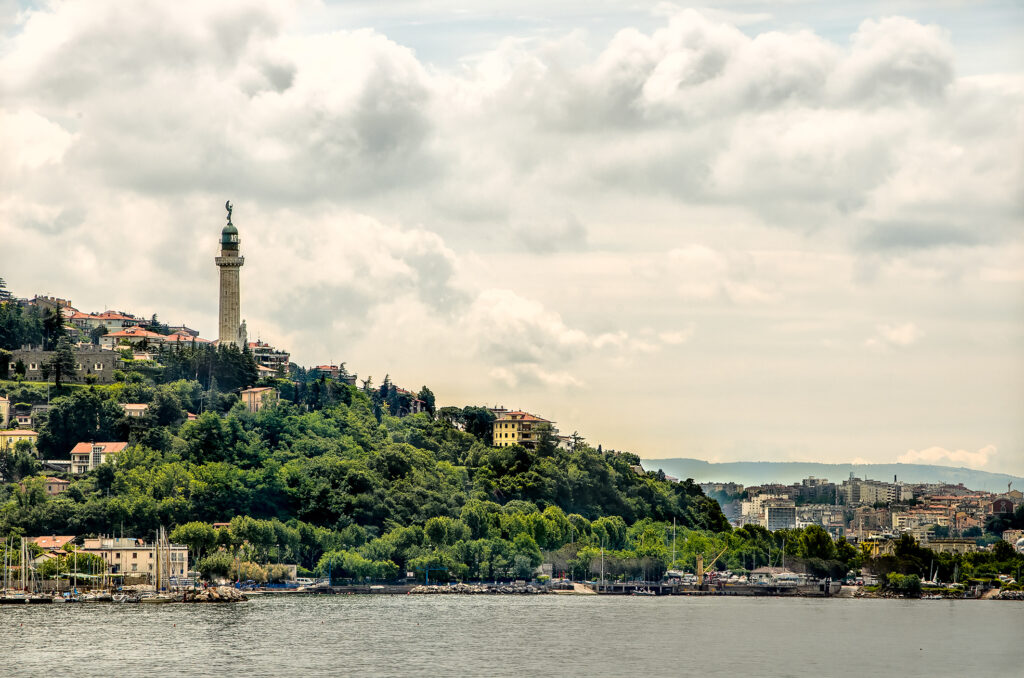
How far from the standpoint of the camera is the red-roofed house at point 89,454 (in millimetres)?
127062

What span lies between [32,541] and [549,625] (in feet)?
148

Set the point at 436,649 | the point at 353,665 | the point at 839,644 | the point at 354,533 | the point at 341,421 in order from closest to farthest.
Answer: the point at 353,665 → the point at 436,649 → the point at 839,644 → the point at 354,533 → the point at 341,421

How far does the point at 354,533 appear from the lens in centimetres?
12244

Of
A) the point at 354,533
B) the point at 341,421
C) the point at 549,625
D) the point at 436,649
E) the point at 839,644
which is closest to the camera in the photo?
the point at 436,649

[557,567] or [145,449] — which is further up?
[145,449]

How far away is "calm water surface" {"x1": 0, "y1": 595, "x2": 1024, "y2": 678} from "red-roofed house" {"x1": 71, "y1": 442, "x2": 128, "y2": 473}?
25.8 meters

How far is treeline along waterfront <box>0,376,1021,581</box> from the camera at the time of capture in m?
117

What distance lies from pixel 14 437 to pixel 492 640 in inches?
2618

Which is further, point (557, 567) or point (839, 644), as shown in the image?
point (557, 567)

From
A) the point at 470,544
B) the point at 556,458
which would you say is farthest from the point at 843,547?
the point at 470,544

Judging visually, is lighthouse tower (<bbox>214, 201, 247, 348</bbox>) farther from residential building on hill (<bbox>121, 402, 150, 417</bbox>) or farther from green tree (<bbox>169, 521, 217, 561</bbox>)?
green tree (<bbox>169, 521, 217, 561</bbox>)

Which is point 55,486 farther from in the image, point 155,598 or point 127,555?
point 155,598

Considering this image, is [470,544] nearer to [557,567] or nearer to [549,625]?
[557,567]

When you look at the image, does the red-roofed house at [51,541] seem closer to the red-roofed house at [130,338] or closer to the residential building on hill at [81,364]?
the residential building on hill at [81,364]
